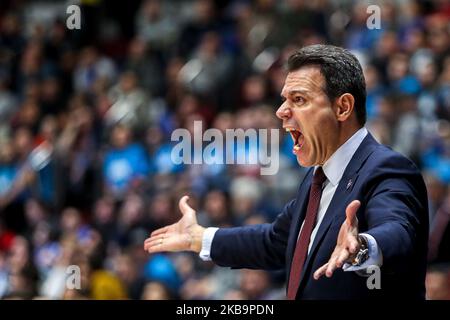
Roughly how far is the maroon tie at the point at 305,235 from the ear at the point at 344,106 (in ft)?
0.72

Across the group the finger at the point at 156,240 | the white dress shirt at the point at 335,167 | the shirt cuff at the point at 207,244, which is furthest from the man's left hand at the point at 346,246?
the finger at the point at 156,240

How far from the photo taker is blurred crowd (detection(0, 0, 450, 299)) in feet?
25.9

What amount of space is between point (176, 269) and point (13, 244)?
230cm

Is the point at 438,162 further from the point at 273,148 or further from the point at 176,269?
the point at 176,269

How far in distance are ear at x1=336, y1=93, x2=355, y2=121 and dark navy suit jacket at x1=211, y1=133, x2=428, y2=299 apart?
11 centimetres

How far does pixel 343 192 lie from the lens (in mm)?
3230

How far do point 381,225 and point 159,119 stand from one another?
23.8 feet

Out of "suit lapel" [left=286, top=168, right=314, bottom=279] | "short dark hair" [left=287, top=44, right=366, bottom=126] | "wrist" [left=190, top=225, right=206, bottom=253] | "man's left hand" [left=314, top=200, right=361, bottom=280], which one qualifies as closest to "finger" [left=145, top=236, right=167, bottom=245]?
"wrist" [left=190, top=225, right=206, bottom=253]

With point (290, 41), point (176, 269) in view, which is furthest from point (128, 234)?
point (290, 41)

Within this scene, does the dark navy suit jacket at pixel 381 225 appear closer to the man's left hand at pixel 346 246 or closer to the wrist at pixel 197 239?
the man's left hand at pixel 346 246

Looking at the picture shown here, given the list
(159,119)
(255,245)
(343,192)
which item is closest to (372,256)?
(343,192)

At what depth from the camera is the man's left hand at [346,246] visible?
8.89ft

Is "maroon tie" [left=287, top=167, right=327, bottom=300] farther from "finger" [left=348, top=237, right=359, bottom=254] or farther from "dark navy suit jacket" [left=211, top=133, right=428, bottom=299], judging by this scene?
"finger" [left=348, top=237, right=359, bottom=254]

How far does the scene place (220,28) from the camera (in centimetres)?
1111
